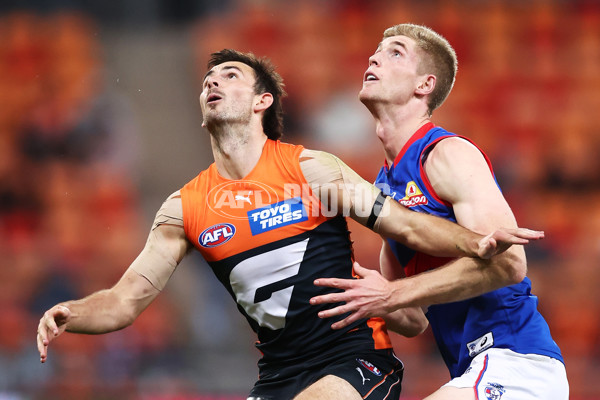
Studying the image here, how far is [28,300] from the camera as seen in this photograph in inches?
360

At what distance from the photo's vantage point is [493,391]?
3.90 meters

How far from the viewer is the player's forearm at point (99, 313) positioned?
14.1 feet

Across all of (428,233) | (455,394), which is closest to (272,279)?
(428,233)

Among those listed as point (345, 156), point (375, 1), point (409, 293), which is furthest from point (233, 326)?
point (375, 1)

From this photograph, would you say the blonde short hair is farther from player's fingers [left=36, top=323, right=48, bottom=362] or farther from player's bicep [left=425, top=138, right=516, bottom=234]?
player's fingers [left=36, top=323, right=48, bottom=362]

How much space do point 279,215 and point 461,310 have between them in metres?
1.09

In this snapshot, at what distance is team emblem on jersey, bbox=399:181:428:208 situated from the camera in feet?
14.0

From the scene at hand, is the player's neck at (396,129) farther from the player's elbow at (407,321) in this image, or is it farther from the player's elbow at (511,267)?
the player's elbow at (511,267)

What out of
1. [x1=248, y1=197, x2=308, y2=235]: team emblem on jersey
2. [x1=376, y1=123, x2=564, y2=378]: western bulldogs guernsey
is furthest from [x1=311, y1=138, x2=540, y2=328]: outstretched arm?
→ [x1=248, y1=197, x2=308, y2=235]: team emblem on jersey

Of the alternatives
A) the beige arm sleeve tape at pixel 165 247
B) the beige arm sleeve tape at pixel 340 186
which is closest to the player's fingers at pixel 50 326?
the beige arm sleeve tape at pixel 165 247

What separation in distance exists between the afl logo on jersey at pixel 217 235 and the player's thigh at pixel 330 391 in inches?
36.3

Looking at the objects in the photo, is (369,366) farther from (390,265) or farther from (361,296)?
(390,265)

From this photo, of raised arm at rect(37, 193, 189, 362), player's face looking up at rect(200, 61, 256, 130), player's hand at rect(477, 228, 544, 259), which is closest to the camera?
player's hand at rect(477, 228, 544, 259)

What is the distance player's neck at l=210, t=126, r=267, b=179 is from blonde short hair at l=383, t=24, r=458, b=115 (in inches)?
43.2
